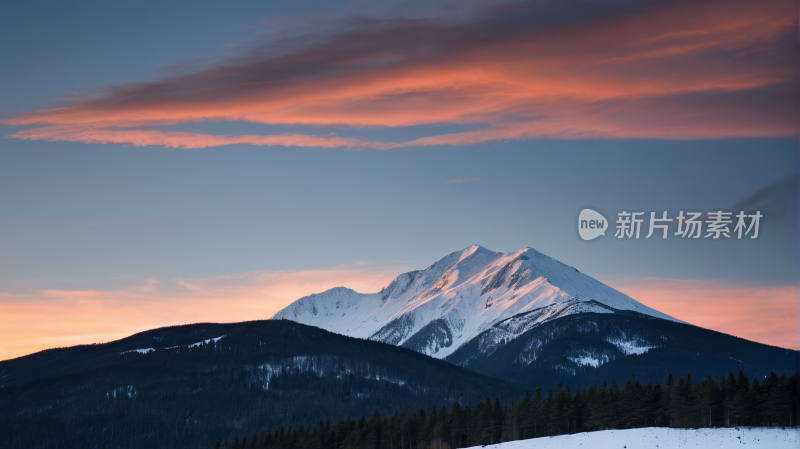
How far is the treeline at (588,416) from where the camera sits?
5241 inches

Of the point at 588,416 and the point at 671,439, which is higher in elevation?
the point at 588,416

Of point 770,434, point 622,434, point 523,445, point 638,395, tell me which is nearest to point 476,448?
point 523,445

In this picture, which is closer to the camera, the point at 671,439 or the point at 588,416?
the point at 671,439

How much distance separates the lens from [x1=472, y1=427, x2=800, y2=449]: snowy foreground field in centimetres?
10906

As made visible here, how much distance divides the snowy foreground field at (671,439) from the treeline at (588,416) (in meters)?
12.1

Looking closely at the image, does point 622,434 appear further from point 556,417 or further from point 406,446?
point 406,446

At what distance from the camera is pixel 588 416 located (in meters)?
152

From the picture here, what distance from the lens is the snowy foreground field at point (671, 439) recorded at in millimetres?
109062

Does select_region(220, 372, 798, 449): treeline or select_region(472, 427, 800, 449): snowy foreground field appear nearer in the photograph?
select_region(472, 427, 800, 449): snowy foreground field

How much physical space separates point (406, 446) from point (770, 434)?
80.1 m

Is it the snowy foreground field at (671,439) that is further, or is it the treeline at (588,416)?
the treeline at (588,416)

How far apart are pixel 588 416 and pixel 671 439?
37098 mm

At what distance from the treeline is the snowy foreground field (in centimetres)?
1210

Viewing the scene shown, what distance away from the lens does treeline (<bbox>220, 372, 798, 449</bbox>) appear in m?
133
